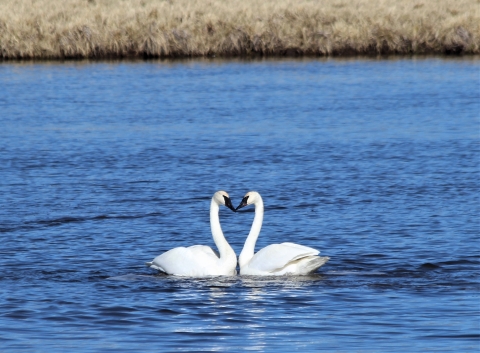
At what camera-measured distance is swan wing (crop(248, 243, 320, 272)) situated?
31.2ft

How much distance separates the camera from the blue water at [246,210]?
8.13 m

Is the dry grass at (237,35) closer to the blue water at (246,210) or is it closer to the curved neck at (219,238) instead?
the blue water at (246,210)

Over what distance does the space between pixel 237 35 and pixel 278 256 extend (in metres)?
24.5

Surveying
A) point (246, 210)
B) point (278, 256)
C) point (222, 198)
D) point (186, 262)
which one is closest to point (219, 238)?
point (222, 198)

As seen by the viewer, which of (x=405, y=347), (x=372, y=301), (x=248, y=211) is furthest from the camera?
(x=248, y=211)

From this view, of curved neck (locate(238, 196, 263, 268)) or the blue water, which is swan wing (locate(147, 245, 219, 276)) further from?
curved neck (locate(238, 196, 263, 268))

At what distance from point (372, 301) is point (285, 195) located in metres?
5.30

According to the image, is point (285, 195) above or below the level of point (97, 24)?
below

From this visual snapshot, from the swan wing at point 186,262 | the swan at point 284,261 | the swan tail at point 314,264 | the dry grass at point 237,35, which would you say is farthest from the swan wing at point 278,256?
the dry grass at point 237,35

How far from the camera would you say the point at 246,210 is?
45.2ft

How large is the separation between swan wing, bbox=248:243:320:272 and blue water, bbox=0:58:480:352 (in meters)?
0.17

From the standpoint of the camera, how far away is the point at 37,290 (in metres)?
9.38

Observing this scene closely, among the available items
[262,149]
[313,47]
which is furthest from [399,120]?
[313,47]

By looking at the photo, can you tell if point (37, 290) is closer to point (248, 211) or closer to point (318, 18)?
point (248, 211)
